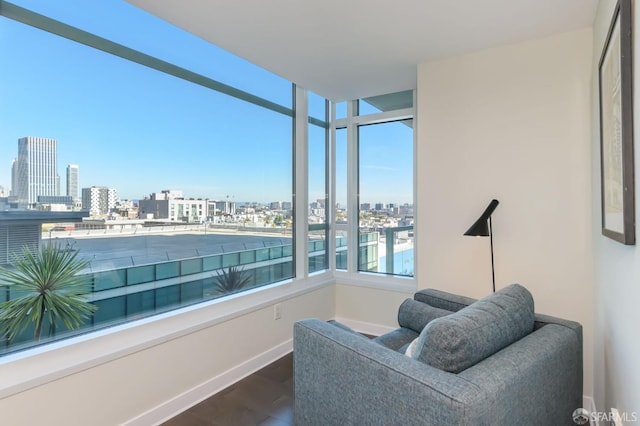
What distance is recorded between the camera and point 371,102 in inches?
140

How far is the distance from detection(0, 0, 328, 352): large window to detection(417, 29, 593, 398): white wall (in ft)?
4.64

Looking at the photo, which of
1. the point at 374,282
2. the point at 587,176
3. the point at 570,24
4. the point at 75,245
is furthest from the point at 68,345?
the point at 570,24

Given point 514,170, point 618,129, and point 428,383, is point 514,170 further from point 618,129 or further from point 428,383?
point 428,383

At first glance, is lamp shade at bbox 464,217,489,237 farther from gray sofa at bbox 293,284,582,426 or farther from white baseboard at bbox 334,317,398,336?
white baseboard at bbox 334,317,398,336

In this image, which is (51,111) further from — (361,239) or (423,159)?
(361,239)

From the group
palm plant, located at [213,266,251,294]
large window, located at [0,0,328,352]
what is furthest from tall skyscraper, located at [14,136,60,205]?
palm plant, located at [213,266,251,294]

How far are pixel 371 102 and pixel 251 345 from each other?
2581mm

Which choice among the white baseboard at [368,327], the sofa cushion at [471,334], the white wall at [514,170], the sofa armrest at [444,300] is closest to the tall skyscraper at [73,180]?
the sofa cushion at [471,334]

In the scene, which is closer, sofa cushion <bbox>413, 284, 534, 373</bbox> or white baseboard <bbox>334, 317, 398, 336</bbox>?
sofa cushion <bbox>413, 284, 534, 373</bbox>

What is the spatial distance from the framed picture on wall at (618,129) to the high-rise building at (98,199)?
2401 millimetres

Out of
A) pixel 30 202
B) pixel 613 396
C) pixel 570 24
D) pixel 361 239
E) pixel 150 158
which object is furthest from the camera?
pixel 361 239

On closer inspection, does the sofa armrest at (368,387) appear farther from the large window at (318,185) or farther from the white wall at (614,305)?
the large window at (318,185)

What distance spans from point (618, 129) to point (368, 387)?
1.30 meters

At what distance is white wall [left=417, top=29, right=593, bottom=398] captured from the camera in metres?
2.17
